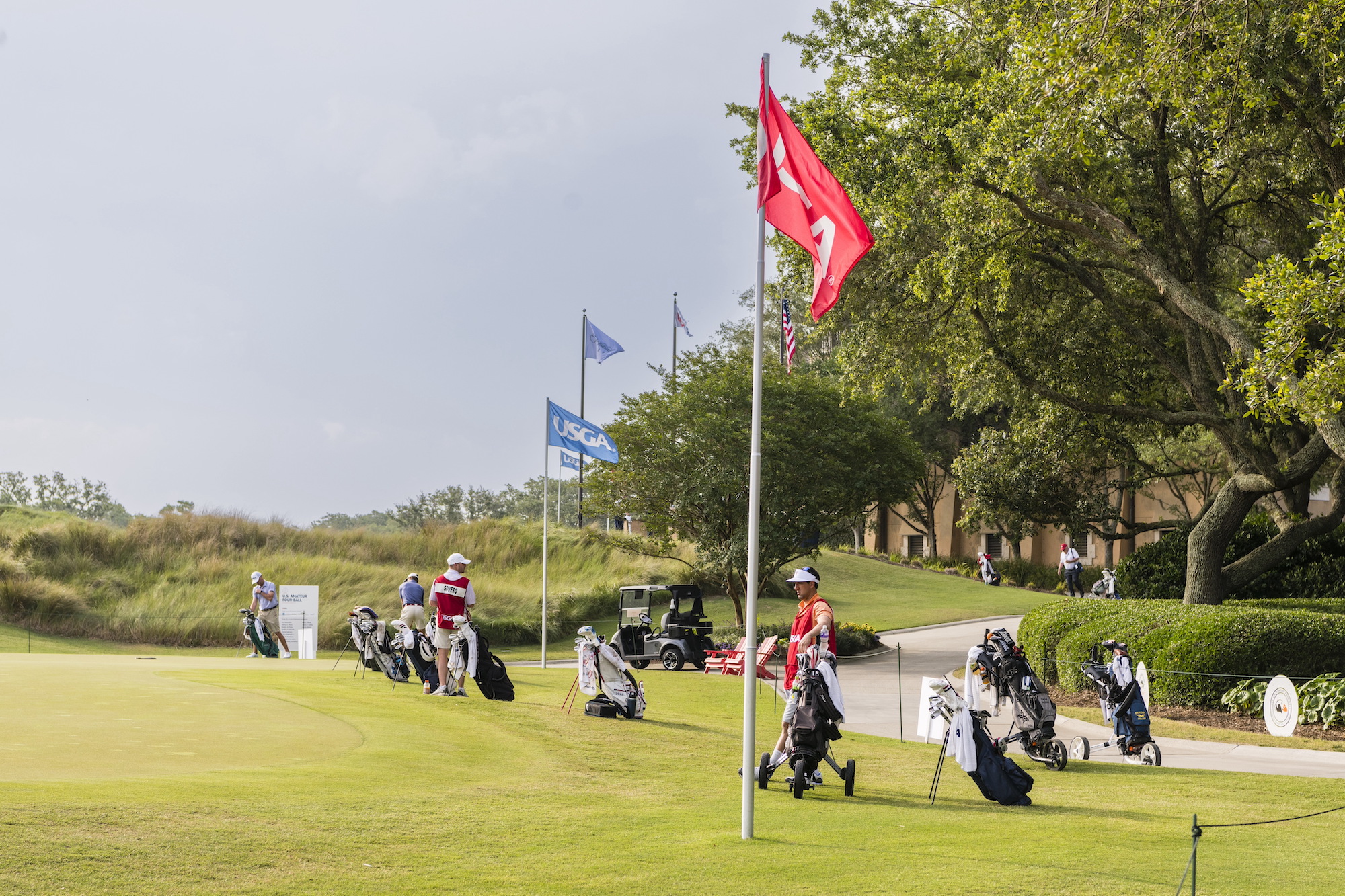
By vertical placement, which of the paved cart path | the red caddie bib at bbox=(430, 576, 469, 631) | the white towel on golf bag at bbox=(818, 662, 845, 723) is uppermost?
the red caddie bib at bbox=(430, 576, 469, 631)

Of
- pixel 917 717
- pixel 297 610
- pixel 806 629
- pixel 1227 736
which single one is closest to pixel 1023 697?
pixel 806 629

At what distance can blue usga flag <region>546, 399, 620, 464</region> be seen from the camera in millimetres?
22656

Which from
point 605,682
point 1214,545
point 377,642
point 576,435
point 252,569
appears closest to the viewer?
point 605,682

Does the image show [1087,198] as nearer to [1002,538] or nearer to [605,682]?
[605,682]

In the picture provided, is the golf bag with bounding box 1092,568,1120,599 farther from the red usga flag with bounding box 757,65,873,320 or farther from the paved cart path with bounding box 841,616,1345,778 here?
the red usga flag with bounding box 757,65,873,320

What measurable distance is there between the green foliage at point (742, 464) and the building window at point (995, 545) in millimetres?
27800

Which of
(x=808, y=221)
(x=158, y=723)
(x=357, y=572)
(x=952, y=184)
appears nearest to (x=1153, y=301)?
(x=952, y=184)

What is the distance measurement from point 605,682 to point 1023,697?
5.30m

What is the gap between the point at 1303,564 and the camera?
24.4 meters

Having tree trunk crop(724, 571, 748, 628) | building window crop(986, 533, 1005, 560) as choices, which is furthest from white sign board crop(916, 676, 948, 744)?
building window crop(986, 533, 1005, 560)

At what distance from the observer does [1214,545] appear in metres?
20.9

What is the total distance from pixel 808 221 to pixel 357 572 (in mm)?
27720

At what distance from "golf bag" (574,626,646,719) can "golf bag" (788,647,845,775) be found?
17.2 feet

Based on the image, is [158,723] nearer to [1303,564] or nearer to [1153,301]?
[1153,301]
